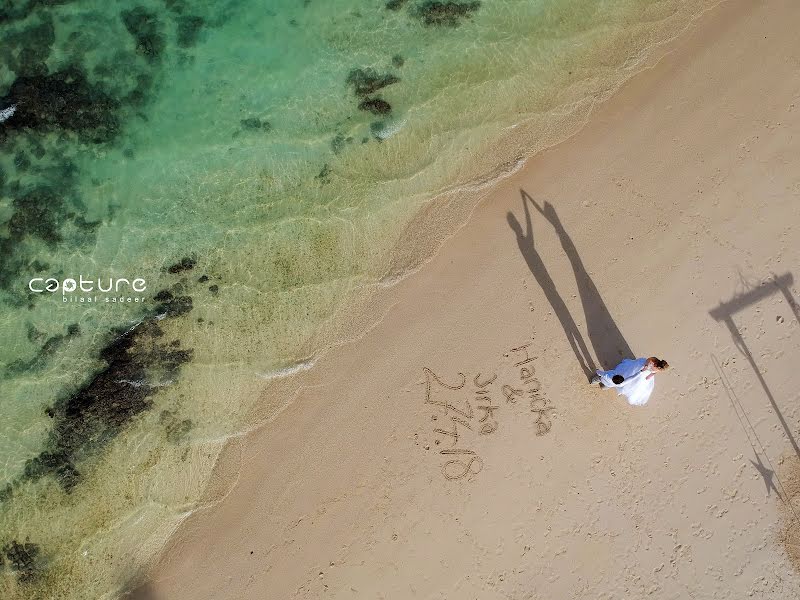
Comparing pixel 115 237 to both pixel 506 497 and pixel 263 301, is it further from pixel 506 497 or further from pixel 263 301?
pixel 506 497

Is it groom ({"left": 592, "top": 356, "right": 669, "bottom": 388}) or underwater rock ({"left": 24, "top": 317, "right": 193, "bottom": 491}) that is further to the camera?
underwater rock ({"left": 24, "top": 317, "right": 193, "bottom": 491})

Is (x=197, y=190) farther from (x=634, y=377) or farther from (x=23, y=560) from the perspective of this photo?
(x=634, y=377)

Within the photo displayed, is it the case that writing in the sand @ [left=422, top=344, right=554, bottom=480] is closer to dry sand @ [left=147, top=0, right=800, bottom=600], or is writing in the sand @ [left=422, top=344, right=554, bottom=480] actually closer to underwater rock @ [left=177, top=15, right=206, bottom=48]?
dry sand @ [left=147, top=0, right=800, bottom=600]

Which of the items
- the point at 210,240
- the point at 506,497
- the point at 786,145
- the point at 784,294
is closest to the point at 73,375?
the point at 210,240

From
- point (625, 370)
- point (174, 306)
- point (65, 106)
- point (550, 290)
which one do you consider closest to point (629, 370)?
point (625, 370)

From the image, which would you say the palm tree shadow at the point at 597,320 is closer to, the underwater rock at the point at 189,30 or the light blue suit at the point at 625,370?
the light blue suit at the point at 625,370

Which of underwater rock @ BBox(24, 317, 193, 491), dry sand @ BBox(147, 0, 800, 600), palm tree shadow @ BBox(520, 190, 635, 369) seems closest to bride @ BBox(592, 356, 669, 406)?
palm tree shadow @ BBox(520, 190, 635, 369)

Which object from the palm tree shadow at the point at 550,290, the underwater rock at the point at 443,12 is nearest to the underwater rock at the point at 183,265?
the palm tree shadow at the point at 550,290
